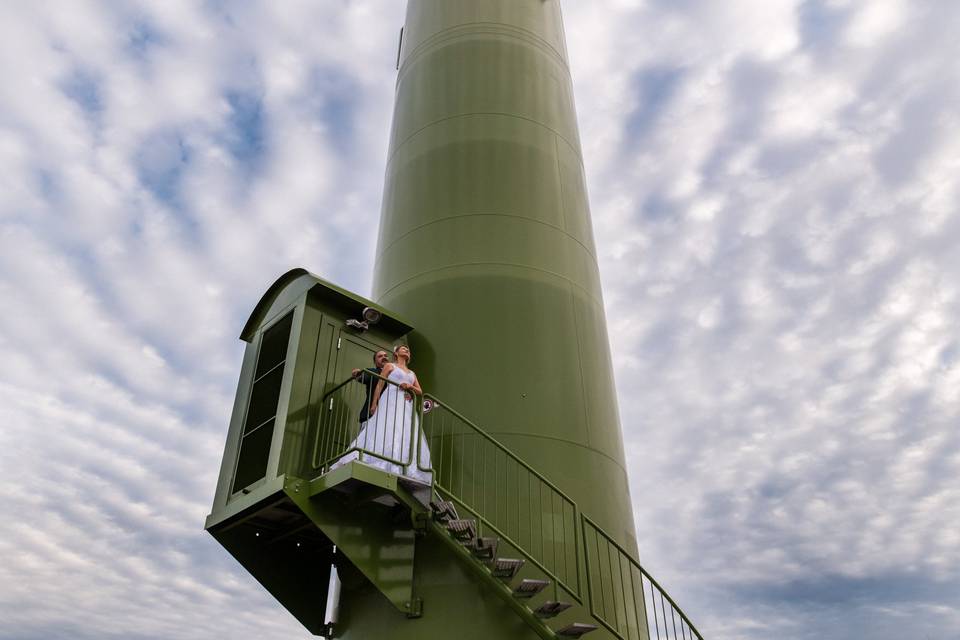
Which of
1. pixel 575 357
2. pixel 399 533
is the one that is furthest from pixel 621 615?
pixel 575 357

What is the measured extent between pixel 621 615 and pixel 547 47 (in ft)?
40.4

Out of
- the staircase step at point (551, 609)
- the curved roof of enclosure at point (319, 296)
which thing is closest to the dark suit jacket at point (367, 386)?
the curved roof of enclosure at point (319, 296)

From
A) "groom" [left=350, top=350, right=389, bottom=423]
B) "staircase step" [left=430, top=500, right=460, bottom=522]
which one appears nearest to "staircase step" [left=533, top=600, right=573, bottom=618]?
"staircase step" [left=430, top=500, right=460, bottom=522]

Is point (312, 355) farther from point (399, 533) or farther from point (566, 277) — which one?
point (566, 277)

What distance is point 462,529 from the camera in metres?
8.80

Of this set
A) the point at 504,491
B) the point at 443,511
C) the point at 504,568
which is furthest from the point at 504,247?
the point at 504,568

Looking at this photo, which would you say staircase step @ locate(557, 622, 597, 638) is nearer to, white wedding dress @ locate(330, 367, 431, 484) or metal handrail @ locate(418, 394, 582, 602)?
metal handrail @ locate(418, 394, 582, 602)

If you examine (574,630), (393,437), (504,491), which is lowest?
(574,630)

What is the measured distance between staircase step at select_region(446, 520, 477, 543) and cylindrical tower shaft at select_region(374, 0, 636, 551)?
73.9 inches

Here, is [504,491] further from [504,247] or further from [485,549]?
[504,247]

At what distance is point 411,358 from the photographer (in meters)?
11.7

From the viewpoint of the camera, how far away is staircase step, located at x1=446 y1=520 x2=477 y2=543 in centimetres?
880

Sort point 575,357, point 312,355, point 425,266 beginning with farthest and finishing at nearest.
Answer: point 425,266 → point 575,357 → point 312,355

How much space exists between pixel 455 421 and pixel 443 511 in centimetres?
202
